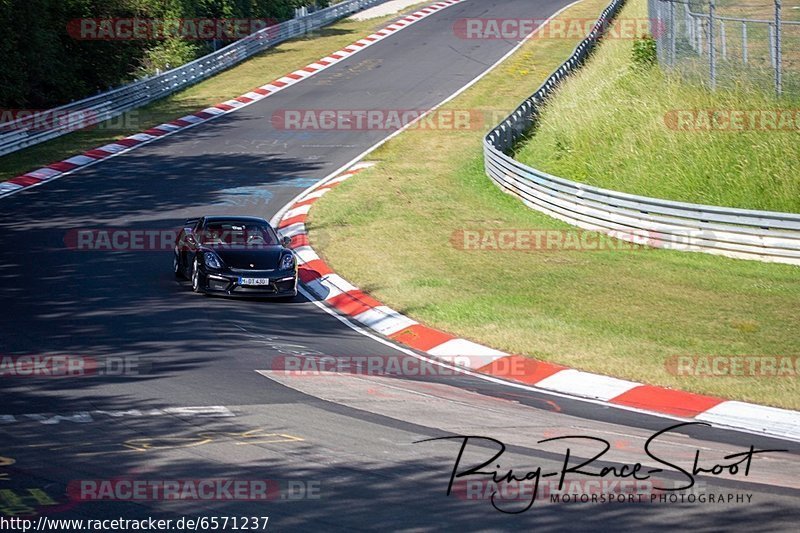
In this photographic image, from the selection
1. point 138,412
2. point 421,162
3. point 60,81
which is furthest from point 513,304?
point 60,81

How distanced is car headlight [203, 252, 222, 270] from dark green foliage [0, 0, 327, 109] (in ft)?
66.9

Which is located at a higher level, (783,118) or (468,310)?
(783,118)

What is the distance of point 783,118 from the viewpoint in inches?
898

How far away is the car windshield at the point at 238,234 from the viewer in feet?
58.5

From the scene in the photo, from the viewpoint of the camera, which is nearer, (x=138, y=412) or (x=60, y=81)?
(x=138, y=412)

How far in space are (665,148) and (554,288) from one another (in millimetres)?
7790

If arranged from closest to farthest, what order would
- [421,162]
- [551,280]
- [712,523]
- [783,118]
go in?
[712,523], [551,280], [783,118], [421,162]

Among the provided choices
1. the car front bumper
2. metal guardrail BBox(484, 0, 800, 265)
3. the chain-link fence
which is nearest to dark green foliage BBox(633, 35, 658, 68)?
the chain-link fence

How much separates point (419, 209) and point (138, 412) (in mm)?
14174

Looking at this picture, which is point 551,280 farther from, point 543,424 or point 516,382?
point 543,424

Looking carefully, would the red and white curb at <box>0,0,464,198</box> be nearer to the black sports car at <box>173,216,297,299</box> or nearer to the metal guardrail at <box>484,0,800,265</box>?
the black sports car at <box>173,216,297,299</box>

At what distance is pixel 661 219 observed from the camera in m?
19.9

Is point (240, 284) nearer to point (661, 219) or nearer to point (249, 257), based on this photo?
point (249, 257)

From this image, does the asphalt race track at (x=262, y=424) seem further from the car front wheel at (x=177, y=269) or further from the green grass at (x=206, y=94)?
the green grass at (x=206, y=94)
